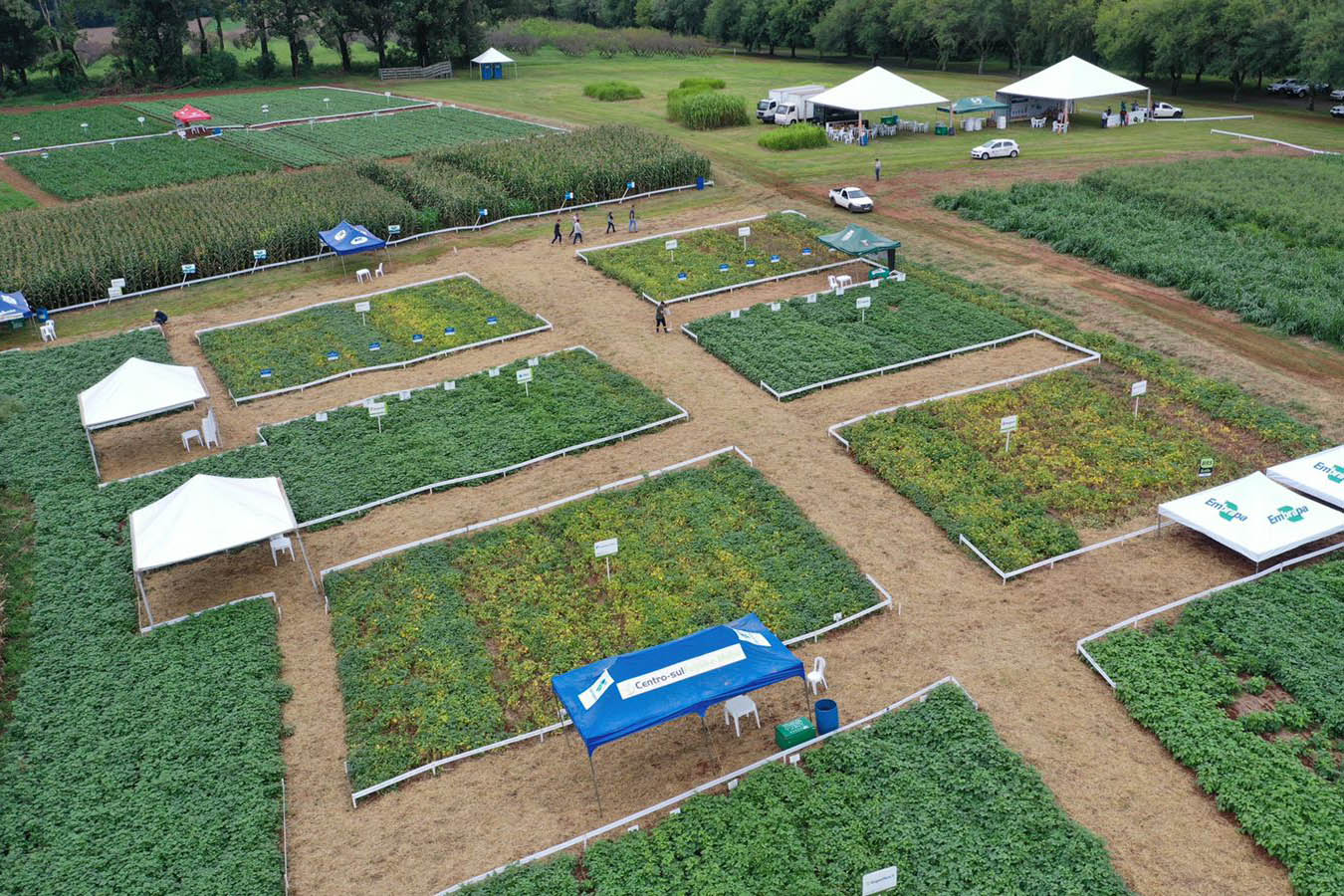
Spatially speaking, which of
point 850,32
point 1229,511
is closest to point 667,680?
point 1229,511

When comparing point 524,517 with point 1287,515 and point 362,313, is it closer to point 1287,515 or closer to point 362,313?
point 362,313

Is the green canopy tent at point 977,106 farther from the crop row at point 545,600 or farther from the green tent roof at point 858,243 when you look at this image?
the crop row at point 545,600

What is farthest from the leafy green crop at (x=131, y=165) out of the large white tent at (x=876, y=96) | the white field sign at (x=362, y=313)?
the large white tent at (x=876, y=96)

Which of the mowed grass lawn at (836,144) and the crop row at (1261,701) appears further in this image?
the mowed grass lawn at (836,144)

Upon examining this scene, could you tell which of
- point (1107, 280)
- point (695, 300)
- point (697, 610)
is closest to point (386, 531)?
point (697, 610)

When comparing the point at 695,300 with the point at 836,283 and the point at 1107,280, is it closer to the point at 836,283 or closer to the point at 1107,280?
the point at 836,283
